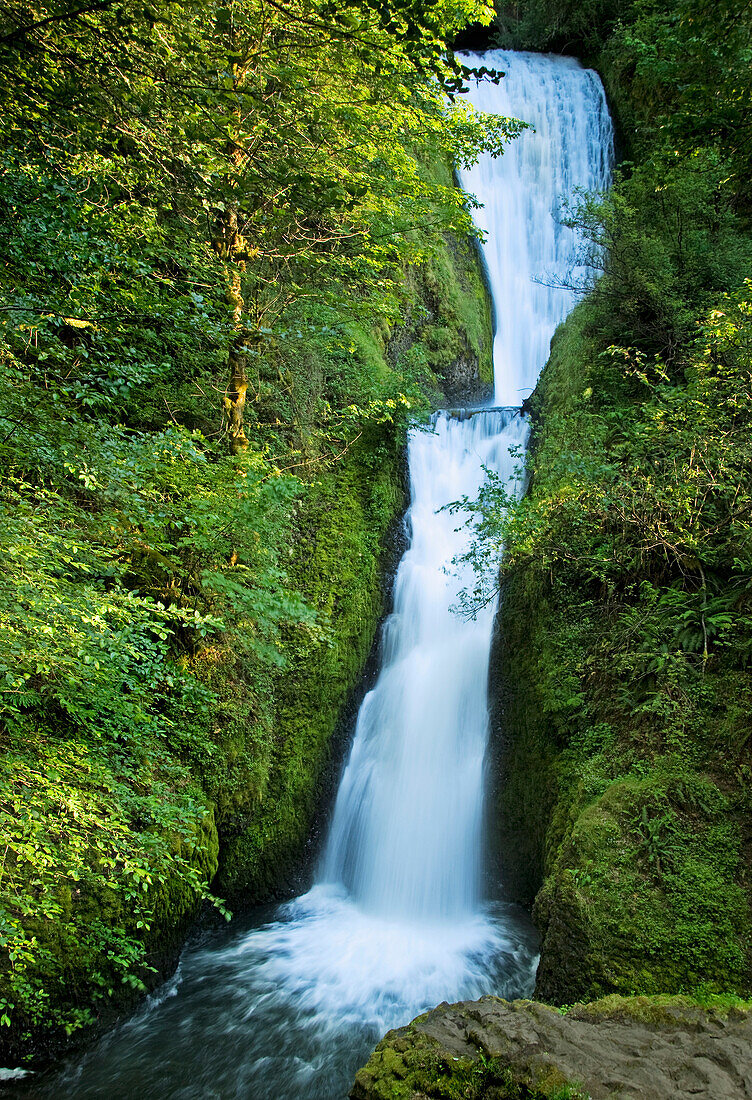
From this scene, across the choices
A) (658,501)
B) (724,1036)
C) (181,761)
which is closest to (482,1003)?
(724,1036)

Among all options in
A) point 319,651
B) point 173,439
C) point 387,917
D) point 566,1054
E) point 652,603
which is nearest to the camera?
point 566,1054

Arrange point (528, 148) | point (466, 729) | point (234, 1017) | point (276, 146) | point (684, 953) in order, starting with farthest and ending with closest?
1. point (528, 148)
2. point (466, 729)
3. point (276, 146)
4. point (234, 1017)
5. point (684, 953)

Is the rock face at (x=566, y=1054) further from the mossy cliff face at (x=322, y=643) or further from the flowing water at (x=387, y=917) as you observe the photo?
the mossy cliff face at (x=322, y=643)

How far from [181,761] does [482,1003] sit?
3499 mm

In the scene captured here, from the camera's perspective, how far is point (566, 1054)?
290 cm

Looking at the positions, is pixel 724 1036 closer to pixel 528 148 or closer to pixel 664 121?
pixel 664 121

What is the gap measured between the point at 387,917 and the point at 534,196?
17.8m

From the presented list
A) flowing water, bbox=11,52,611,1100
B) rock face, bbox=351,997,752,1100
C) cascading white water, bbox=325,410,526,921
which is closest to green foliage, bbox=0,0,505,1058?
flowing water, bbox=11,52,611,1100

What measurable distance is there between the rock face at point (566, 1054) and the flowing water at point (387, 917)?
1766mm

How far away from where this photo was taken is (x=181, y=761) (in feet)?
19.0

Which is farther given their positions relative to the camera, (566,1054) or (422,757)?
(422,757)

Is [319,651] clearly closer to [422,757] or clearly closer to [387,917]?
[422,757]

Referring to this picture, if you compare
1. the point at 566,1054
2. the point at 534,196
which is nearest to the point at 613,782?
the point at 566,1054

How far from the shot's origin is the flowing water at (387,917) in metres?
4.47
